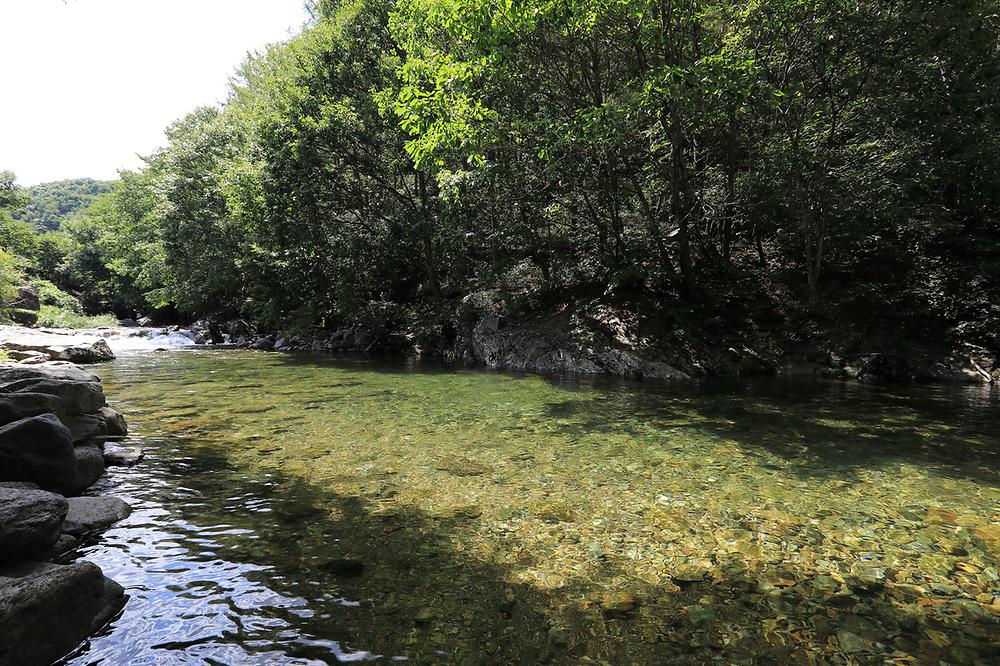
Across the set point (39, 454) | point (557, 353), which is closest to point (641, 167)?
point (557, 353)

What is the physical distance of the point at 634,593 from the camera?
3.66 m

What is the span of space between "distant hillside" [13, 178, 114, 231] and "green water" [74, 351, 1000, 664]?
120m

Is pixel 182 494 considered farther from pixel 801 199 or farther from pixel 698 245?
pixel 698 245

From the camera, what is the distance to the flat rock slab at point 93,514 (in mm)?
4562

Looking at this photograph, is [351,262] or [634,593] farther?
[351,262]

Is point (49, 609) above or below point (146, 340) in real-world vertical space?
above

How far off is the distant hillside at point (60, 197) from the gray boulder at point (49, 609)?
122 metres

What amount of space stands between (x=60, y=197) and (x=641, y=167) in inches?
5568

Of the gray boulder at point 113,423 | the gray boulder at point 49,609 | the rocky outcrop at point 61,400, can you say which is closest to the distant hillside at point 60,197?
the gray boulder at point 113,423

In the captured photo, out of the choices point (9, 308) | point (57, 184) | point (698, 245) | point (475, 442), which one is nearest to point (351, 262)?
point (698, 245)

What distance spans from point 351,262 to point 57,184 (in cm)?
14041

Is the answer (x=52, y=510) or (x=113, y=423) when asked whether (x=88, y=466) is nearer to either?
(x=113, y=423)

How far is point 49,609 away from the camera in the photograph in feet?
9.71

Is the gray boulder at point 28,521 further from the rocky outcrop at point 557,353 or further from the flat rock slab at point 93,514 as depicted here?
the rocky outcrop at point 557,353
